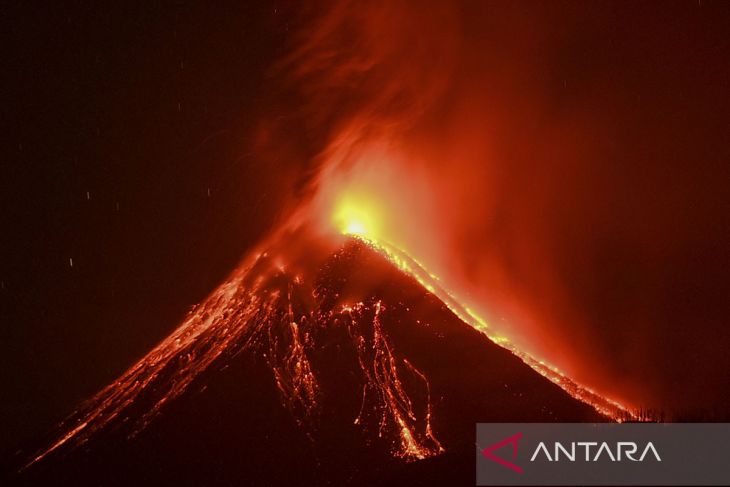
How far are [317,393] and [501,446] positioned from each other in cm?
606

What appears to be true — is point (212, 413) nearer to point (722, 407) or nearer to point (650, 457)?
point (650, 457)

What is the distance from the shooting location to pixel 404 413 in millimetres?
17062

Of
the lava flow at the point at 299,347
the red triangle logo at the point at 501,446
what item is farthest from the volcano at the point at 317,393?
the red triangle logo at the point at 501,446

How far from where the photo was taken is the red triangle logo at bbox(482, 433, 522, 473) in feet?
40.5

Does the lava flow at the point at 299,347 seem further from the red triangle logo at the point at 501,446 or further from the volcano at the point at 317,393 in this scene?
the red triangle logo at the point at 501,446

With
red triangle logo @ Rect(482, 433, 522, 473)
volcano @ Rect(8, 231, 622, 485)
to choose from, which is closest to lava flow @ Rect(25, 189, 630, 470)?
volcano @ Rect(8, 231, 622, 485)


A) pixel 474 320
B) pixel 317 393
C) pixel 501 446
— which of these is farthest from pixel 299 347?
pixel 501 446

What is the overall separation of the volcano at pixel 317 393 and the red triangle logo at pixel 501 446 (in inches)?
15.1

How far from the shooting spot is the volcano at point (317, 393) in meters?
16.0

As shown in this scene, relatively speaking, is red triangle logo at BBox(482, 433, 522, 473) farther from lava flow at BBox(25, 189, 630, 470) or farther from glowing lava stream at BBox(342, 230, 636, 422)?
glowing lava stream at BBox(342, 230, 636, 422)

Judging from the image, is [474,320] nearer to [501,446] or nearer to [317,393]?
[317,393]

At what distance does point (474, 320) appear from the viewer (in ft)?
66.4

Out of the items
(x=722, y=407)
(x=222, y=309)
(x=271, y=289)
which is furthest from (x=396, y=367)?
(x=722, y=407)

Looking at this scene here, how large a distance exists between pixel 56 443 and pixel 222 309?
19.7 feet
